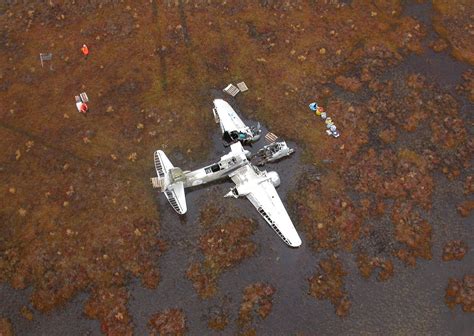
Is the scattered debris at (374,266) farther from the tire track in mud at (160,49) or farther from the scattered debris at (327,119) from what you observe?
the tire track in mud at (160,49)

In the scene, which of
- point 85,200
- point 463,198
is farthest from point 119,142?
point 463,198

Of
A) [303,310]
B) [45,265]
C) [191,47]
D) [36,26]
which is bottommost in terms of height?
[303,310]

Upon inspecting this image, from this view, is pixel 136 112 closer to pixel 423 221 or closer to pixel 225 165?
pixel 225 165

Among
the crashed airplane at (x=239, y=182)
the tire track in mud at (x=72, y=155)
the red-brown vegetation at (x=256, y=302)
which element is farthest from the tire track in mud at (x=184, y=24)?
the red-brown vegetation at (x=256, y=302)

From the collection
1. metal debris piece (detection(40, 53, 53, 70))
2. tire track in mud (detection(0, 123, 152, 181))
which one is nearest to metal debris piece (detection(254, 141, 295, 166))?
tire track in mud (detection(0, 123, 152, 181))

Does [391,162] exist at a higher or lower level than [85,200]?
lower

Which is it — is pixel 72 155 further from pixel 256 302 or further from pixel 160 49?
pixel 256 302

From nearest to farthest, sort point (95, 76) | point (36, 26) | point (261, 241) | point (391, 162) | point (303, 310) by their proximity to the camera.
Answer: point (303, 310) → point (261, 241) → point (391, 162) → point (95, 76) → point (36, 26)

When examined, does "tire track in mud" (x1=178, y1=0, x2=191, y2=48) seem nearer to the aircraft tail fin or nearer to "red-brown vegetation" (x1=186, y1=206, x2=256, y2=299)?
the aircraft tail fin
